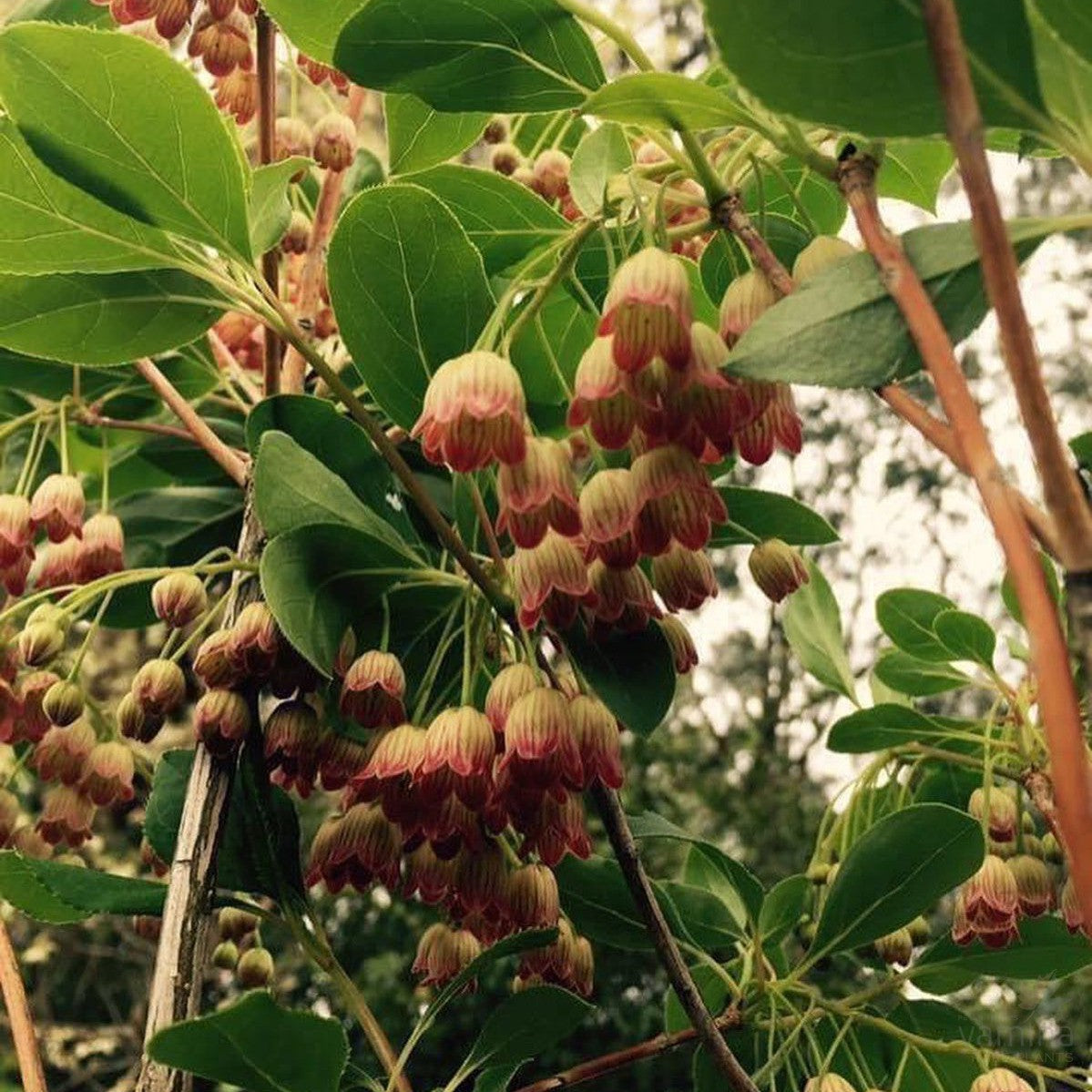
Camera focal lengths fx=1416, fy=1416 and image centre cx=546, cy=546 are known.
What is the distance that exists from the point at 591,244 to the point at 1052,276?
234 inches

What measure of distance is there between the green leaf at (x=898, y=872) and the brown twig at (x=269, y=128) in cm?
45

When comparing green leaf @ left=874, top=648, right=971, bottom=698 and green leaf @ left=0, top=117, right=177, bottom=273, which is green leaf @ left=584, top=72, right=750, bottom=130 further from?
green leaf @ left=874, top=648, right=971, bottom=698

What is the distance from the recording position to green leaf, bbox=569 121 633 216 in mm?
723

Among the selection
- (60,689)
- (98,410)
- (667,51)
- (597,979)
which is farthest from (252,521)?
(667,51)

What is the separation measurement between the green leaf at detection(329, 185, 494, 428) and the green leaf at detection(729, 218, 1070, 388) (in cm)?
31

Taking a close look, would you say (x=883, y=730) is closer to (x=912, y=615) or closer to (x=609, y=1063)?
(x=912, y=615)

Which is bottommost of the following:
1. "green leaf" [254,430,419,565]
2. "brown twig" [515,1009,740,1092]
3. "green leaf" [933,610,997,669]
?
"brown twig" [515,1009,740,1092]

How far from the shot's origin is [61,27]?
655 millimetres

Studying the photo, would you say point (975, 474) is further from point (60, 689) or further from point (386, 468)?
point (60, 689)

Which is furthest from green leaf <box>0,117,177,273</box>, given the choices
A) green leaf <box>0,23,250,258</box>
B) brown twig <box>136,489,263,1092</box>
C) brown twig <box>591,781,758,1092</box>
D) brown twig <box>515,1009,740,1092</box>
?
brown twig <box>515,1009,740,1092</box>

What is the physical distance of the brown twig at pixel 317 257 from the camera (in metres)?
0.94

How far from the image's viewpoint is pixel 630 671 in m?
0.75

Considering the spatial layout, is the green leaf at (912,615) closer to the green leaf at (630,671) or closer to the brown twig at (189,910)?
the green leaf at (630,671)

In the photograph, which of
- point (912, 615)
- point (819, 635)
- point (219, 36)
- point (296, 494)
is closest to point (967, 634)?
point (912, 615)
